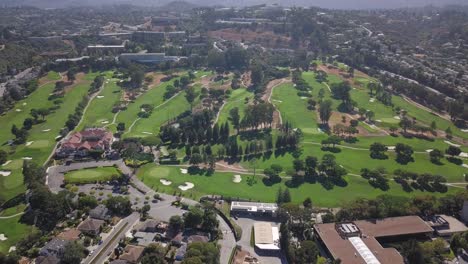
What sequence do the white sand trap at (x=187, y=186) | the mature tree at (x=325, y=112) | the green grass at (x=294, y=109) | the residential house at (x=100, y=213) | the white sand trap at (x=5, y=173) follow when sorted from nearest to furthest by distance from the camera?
the residential house at (x=100, y=213) → the white sand trap at (x=187, y=186) → the white sand trap at (x=5, y=173) → the green grass at (x=294, y=109) → the mature tree at (x=325, y=112)

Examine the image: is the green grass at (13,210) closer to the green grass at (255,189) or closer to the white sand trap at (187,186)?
the green grass at (255,189)

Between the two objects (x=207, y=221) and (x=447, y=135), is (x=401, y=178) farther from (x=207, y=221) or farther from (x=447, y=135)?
(x=207, y=221)

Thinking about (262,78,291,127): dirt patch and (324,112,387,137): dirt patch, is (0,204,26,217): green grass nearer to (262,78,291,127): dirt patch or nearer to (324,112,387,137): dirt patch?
(262,78,291,127): dirt patch

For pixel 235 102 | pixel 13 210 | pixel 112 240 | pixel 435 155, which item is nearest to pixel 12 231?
pixel 13 210

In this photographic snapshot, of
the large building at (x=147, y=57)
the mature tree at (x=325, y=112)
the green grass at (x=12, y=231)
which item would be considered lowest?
the green grass at (x=12, y=231)

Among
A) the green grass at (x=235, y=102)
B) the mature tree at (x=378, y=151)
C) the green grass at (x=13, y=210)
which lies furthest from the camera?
the green grass at (x=235, y=102)

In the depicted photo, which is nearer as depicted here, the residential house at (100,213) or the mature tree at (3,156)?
the residential house at (100,213)

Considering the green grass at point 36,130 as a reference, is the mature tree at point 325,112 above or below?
above

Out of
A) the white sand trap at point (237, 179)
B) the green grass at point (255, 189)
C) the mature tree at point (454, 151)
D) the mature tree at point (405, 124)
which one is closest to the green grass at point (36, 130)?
the green grass at point (255, 189)
